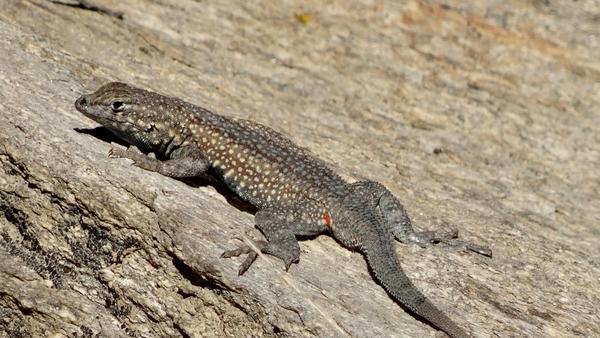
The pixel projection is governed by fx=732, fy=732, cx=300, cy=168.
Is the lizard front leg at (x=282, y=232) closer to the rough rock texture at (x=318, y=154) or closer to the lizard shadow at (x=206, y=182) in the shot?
the rough rock texture at (x=318, y=154)

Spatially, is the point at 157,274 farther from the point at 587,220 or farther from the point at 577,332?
the point at 587,220

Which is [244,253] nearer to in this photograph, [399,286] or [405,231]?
[399,286]

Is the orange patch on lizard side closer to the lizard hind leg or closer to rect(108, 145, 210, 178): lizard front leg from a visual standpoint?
the lizard hind leg

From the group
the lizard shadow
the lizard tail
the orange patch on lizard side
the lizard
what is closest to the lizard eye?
the lizard

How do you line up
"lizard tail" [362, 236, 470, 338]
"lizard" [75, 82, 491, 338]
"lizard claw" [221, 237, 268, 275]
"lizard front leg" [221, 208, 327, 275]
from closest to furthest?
"lizard tail" [362, 236, 470, 338] < "lizard claw" [221, 237, 268, 275] < "lizard front leg" [221, 208, 327, 275] < "lizard" [75, 82, 491, 338]

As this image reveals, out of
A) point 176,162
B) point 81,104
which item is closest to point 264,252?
point 176,162

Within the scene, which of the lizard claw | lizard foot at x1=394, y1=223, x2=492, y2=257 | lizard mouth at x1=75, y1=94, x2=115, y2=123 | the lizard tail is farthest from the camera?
lizard foot at x1=394, y1=223, x2=492, y2=257
